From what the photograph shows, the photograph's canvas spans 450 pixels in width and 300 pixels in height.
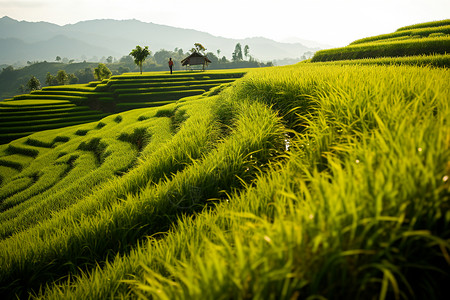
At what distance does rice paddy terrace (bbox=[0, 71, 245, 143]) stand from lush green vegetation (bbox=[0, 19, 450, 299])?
56.5 feet

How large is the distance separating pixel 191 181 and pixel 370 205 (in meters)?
2.48

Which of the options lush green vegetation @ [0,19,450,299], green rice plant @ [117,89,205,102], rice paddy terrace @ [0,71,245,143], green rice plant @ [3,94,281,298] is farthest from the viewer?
Answer: green rice plant @ [117,89,205,102]

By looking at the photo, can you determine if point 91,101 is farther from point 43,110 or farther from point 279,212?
point 279,212

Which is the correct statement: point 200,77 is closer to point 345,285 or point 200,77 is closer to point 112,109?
point 112,109

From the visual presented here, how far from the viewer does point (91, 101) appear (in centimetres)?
2786

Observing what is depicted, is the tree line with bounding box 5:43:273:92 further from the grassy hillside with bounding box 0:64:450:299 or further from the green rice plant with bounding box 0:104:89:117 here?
the grassy hillside with bounding box 0:64:450:299

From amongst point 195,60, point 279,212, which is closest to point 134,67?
point 195,60

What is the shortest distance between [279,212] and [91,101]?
3151 centimetres

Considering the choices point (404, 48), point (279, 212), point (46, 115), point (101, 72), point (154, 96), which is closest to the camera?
point (279, 212)

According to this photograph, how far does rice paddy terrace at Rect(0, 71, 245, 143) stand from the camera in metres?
21.3

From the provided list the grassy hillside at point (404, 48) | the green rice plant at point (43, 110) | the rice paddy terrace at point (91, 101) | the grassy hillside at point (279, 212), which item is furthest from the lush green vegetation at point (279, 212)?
the green rice plant at point (43, 110)

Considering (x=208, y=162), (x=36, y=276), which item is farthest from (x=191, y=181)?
(x=36, y=276)

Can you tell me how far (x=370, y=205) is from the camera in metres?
1.10

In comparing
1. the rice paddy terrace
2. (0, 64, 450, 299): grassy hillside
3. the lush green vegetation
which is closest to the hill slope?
the lush green vegetation
